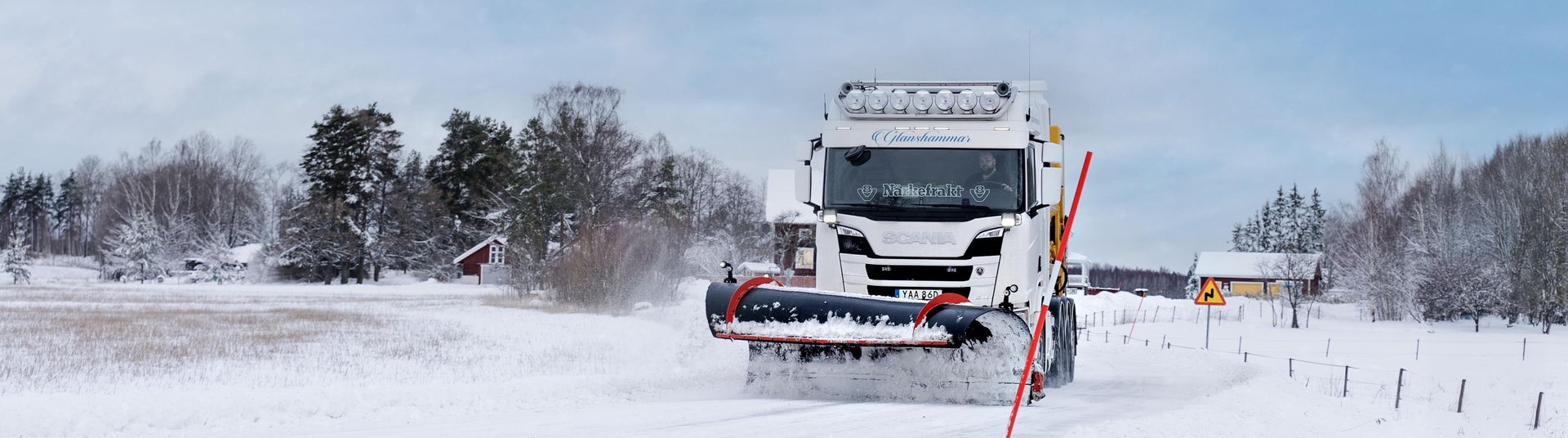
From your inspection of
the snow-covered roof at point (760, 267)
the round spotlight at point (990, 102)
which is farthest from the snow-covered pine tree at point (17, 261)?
the round spotlight at point (990, 102)

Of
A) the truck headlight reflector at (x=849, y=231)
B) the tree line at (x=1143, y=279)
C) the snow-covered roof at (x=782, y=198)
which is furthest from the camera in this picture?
the tree line at (x=1143, y=279)

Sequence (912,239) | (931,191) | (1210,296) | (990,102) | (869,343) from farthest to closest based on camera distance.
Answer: (1210,296), (990,102), (931,191), (912,239), (869,343)

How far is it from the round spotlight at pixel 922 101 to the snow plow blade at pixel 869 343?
81.3 inches

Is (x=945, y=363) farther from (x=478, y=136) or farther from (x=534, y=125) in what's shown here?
(x=478, y=136)

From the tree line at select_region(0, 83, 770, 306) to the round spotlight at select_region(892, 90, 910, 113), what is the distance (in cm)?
2863

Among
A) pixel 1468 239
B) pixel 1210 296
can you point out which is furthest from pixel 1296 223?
pixel 1210 296

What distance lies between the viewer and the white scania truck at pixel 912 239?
424 inches

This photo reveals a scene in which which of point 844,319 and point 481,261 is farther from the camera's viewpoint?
point 481,261

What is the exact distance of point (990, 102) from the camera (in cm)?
1139

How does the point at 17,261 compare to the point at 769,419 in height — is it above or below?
below

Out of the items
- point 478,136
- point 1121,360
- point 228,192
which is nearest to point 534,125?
point 478,136

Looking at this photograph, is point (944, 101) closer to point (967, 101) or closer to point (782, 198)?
point (967, 101)

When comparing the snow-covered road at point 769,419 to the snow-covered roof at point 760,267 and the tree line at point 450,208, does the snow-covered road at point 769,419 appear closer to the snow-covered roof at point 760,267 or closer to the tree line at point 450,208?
the tree line at point 450,208

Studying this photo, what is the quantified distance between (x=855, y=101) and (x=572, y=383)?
4.09 metres
